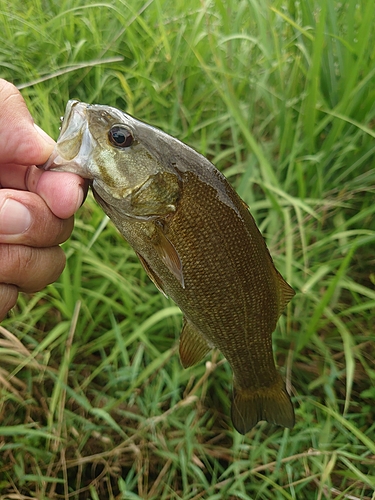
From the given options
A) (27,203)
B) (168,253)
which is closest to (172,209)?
(168,253)

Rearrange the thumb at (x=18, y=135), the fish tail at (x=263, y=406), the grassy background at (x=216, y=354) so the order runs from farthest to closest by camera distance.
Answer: the grassy background at (x=216, y=354) → the fish tail at (x=263, y=406) → the thumb at (x=18, y=135)

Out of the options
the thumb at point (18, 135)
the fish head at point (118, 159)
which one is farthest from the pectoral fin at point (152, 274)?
the thumb at point (18, 135)

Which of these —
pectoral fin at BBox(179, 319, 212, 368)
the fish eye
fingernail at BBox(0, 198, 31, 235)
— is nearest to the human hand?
fingernail at BBox(0, 198, 31, 235)

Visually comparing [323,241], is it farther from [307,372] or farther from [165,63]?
[165,63]

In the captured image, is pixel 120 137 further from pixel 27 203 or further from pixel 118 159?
pixel 27 203

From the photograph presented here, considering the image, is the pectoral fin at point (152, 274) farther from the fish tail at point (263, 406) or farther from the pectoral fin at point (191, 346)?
the fish tail at point (263, 406)

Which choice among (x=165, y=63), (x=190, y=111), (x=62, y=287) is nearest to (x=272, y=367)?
(x=62, y=287)
